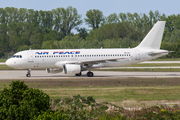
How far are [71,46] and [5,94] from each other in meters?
78.3

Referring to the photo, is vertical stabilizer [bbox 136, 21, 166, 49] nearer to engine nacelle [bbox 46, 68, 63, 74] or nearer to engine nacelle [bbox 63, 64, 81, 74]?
engine nacelle [bbox 63, 64, 81, 74]

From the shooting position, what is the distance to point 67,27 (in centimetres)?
11650

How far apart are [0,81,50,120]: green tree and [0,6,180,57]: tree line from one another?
86901mm

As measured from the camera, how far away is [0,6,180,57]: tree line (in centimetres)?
10488

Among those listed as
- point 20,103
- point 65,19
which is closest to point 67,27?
point 65,19

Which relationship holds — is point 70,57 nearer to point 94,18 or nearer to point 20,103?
point 20,103

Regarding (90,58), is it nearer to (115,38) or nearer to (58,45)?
(58,45)

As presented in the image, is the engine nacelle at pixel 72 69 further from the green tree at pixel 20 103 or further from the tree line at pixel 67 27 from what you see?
the tree line at pixel 67 27

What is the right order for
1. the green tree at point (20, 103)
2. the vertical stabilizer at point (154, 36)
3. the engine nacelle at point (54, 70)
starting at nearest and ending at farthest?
the green tree at point (20, 103) → the engine nacelle at point (54, 70) → the vertical stabilizer at point (154, 36)

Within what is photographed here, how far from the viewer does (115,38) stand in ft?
328

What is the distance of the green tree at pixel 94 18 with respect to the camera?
115188mm

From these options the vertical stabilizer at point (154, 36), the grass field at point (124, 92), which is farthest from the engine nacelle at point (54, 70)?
the vertical stabilizer at point (154, 36)

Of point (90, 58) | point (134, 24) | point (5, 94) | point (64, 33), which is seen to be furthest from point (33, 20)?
point (5, 94)

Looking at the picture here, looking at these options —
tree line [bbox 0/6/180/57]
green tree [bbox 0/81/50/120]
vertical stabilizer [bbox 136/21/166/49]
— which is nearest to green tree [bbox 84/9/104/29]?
tree line [bbox 0/6/180/57]
